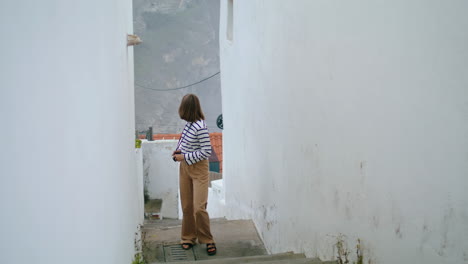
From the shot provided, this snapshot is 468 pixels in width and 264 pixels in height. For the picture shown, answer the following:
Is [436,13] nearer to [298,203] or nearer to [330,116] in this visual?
[330,116]

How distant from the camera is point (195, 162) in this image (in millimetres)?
4715

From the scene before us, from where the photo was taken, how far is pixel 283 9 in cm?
441

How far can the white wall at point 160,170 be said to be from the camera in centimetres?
1342

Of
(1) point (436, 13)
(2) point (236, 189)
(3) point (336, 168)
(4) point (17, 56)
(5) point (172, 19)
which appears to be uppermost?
(5) point (172, 19)

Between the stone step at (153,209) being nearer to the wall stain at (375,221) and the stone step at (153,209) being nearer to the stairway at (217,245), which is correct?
the stairway at (217,245)

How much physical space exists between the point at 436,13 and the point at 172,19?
5125cm

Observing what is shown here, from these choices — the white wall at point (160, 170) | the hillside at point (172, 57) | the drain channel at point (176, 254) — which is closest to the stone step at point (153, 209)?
the white wall at point (160, 170)

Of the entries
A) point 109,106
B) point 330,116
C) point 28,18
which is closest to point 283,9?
point 330,116

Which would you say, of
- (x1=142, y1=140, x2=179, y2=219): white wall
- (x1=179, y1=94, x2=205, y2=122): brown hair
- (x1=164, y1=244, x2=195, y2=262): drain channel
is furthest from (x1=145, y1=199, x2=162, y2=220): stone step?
(x1=179, y1=94, x2=205, y2=122): brown hair

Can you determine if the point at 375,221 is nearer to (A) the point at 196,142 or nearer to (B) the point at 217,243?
(A) the point at 196,142

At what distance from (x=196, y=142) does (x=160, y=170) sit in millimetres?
9041

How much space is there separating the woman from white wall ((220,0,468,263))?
0.73 m

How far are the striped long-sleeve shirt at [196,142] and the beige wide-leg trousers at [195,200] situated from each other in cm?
11

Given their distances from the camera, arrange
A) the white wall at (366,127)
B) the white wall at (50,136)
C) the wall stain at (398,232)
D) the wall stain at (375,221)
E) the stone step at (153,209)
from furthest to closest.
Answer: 1. the stone step at (153,209)
2. the wall stain at (375,221)
3. the wall stain at (398,232)
4. the white wall at (366,127)
5. the white wall at (50,136)
